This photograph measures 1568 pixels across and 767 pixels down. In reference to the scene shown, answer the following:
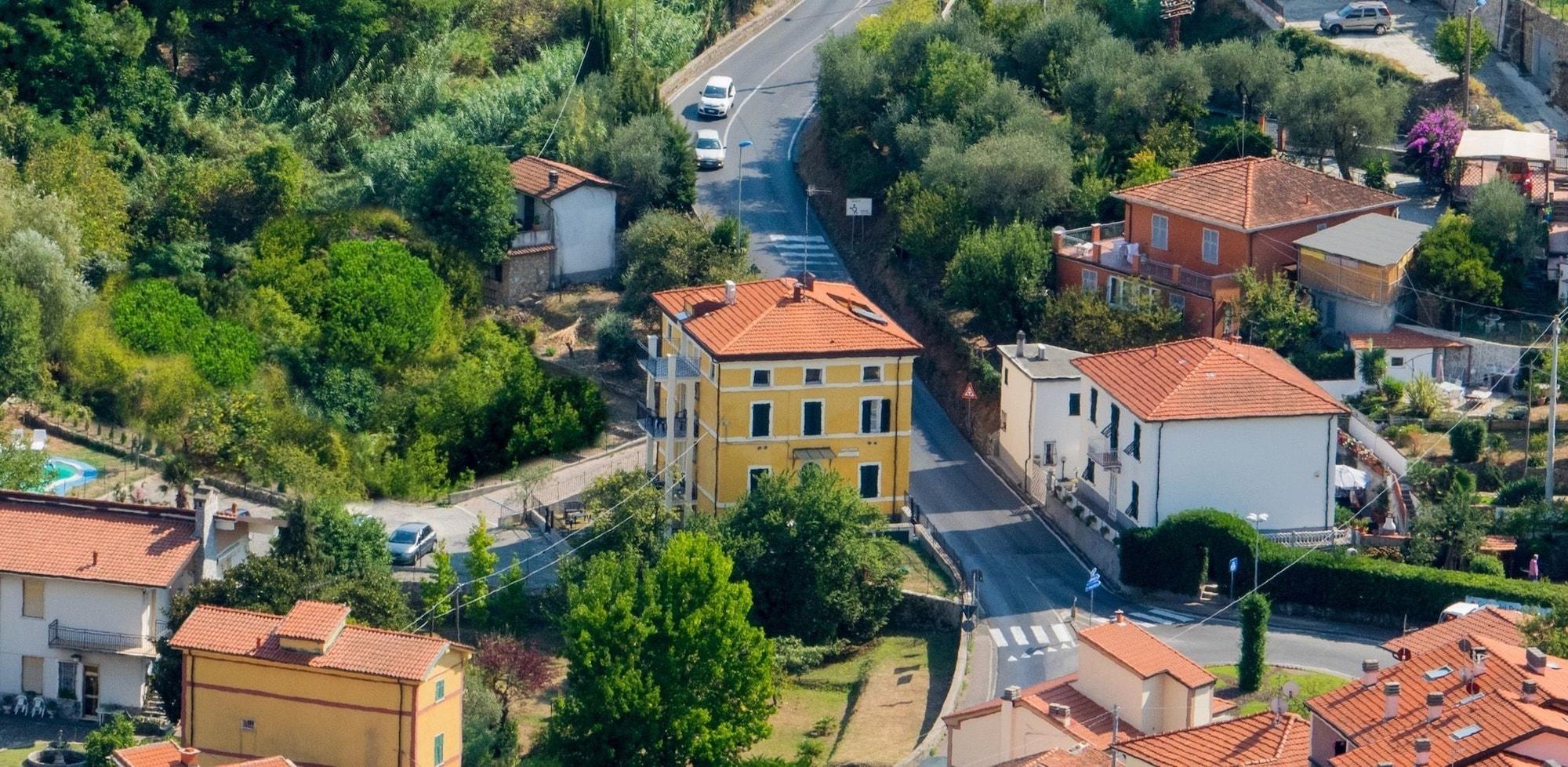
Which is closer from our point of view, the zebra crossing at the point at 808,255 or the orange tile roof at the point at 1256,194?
the orange tile roof at the point at 1256,194

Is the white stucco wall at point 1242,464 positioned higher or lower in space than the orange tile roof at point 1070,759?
higher

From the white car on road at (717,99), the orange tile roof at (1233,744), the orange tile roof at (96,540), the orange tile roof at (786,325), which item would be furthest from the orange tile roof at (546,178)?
the orange tile roof at (1233,744)

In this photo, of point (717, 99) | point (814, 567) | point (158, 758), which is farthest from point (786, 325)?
point (717, 99)

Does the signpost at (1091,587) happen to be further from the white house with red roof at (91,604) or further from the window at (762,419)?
the white house with red roof at (91,604)

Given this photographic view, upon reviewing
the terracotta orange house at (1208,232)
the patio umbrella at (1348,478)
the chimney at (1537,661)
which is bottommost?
the chimney at (1537,661)

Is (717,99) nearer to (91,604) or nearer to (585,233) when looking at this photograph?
(585,233)

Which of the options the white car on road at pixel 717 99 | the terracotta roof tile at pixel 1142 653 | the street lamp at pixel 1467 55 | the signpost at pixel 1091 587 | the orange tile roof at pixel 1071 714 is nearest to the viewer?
the orange tile roof at pixel 1071 714
